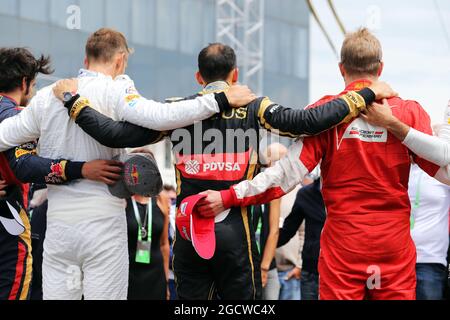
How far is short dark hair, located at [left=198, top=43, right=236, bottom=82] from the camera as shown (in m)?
4.29

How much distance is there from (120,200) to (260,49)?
17.8 metres

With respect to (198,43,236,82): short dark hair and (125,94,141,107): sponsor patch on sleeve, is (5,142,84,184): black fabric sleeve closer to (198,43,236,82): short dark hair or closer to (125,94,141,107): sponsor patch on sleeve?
(125,94,141,107): sponsor patch on sleeve

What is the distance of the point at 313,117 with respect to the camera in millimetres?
3844

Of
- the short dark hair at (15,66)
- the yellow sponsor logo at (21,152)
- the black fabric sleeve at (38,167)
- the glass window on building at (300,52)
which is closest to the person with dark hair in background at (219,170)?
the black fabric sleeve at (38,167)

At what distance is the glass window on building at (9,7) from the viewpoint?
15.2 metres

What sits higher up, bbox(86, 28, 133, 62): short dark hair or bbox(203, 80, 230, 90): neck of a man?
bbox(86, 28, 133, 62): short dark hair

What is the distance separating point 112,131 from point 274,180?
93 centimetres

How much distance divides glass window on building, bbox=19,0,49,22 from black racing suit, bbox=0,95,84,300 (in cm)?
1115

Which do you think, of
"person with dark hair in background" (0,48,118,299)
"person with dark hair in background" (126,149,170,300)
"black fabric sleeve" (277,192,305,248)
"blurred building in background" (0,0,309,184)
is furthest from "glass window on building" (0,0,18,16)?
"person with dark hair in background" (0,48,118,299)

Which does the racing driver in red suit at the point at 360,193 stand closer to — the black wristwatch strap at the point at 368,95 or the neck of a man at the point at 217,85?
the black wristwatch strap at the point at 368,95

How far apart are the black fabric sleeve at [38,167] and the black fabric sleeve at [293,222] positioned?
268cm

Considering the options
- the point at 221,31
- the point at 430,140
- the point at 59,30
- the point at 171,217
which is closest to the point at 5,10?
the point at 59,30

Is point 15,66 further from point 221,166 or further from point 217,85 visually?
point 221,166
